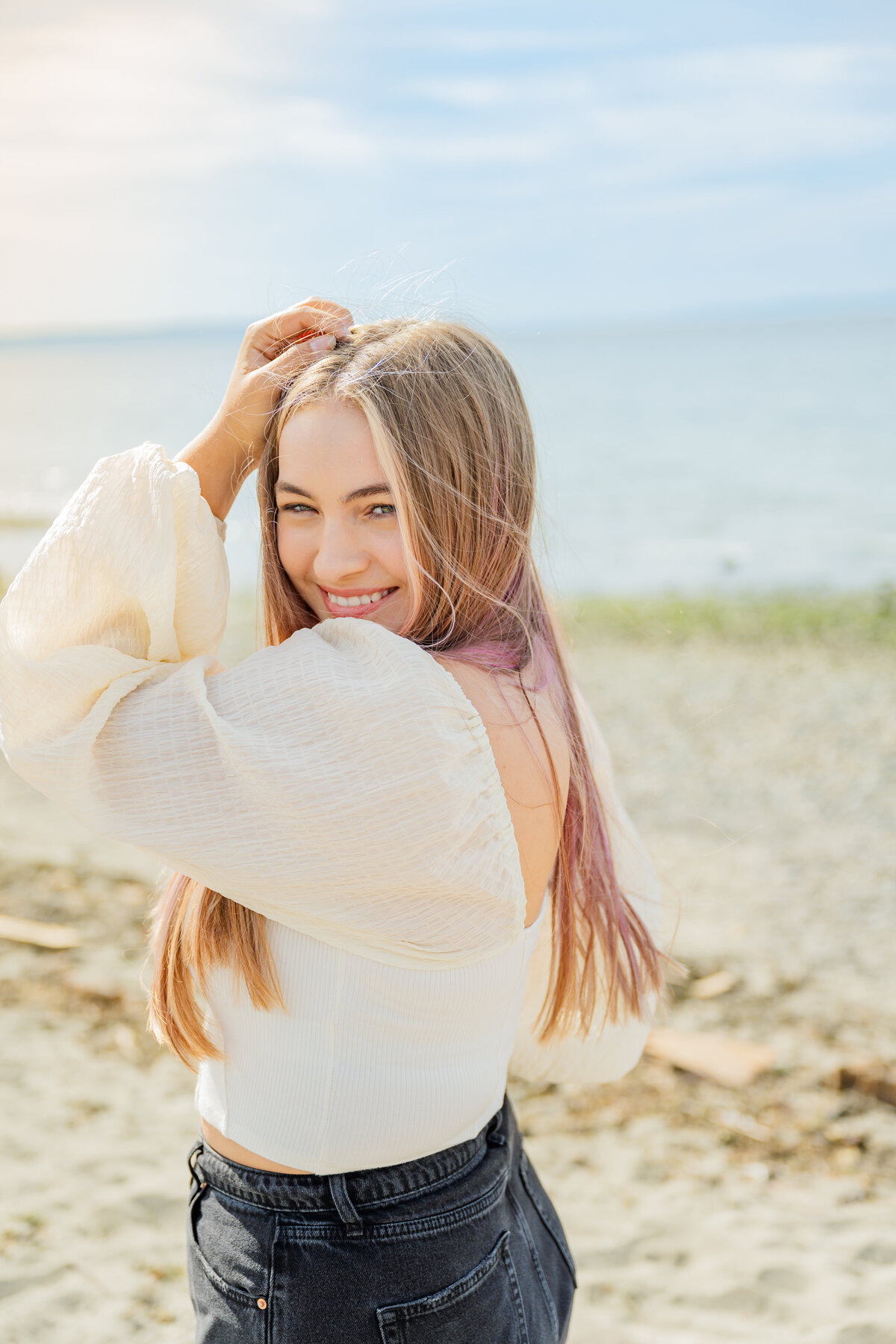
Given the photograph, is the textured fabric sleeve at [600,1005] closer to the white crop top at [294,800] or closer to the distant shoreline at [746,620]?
the white crop top at [294,800]

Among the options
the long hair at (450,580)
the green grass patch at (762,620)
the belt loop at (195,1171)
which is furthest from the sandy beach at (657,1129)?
the green grass patch at (762,620)

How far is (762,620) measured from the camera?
13336 millimetres

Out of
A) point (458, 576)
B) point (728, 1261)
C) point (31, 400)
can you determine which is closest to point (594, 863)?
point (458, 576)

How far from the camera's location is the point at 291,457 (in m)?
1.73

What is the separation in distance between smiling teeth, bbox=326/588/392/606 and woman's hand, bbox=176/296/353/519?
252 mm

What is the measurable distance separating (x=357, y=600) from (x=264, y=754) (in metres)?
0.51

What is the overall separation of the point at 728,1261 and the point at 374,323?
2.78 m

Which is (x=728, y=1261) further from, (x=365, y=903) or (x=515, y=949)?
(x=365, y=903)

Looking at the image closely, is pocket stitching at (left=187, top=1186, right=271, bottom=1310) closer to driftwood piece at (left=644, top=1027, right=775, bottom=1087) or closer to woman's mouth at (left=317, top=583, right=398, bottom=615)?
woman's mouth at (left=317, top=583, right=398, bottom=615)

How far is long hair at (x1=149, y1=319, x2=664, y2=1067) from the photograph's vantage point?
63.0 inches

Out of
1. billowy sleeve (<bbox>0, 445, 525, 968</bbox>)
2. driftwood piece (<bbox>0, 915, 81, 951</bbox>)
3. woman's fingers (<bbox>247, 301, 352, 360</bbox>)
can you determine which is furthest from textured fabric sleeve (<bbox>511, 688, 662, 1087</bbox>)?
driftwood piece (<bbox>0, 915, 81, 951</bbox>)

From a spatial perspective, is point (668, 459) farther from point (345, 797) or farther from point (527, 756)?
point (345, 797)

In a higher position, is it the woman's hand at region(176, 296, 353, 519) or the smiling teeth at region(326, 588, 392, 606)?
the woman's hand at region(176, 296, 353, 519)

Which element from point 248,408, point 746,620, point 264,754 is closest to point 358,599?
point 248,408
